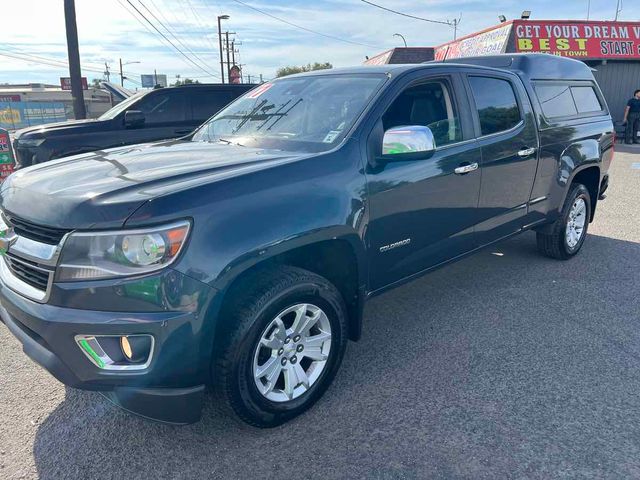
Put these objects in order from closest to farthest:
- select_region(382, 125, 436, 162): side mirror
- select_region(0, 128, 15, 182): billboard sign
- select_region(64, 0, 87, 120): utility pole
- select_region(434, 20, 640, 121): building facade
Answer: select_region(382, 125, 436, 162): side mirror, select_region(0, 128, 15, 182): billboard sign, select_region(64, 0, 87, 120): utility pole, select_region(434, 20, 640, 121): building facade

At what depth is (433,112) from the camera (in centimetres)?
371

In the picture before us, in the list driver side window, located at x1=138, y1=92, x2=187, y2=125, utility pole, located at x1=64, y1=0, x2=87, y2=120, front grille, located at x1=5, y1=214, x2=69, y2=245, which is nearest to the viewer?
front grille, located at x1=5, y1=214, x2=69, y2=245

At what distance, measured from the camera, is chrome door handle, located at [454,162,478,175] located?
11.8 ft

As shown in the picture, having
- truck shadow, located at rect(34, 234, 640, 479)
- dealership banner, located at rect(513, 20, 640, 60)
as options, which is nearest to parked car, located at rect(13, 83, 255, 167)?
truck shadow, located at rect(34, 234, 640, 479)

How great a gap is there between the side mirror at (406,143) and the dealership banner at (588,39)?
19.1 m

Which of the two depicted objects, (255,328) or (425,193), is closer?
(255,328)

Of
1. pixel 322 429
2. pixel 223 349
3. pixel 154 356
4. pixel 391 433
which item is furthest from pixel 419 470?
pixel 154 356

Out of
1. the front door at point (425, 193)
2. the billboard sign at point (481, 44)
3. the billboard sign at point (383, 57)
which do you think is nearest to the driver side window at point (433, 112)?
the front door at point (425, 193)

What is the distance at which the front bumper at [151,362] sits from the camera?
217 cm

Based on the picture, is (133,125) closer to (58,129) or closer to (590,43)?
(58,129)

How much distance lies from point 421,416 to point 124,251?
1.77 meters

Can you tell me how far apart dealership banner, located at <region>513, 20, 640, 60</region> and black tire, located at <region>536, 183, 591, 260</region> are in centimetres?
1638

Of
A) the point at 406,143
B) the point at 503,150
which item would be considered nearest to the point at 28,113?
the point at 503,150

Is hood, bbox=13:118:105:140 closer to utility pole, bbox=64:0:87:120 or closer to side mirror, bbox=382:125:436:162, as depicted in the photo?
side mirror, bbox=382:125:436:162
